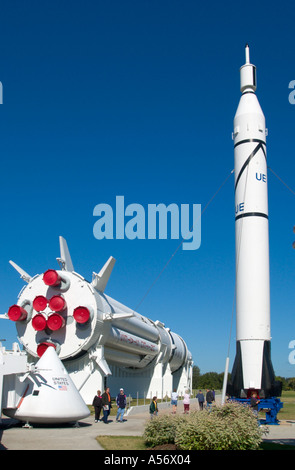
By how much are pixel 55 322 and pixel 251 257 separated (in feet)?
37.3

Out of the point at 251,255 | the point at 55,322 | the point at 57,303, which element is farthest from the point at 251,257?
the point at 55,322

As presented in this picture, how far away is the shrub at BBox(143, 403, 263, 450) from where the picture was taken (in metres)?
11.4

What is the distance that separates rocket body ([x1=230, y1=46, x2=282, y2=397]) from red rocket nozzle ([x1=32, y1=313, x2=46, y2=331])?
10772mm

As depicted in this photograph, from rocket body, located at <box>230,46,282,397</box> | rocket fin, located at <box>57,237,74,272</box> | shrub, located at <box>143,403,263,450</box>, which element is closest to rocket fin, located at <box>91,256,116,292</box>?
rocket fin, located at <box>57,237,74,272</box>

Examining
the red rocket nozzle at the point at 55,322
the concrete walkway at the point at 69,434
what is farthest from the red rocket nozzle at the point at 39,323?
the concrete walkway at the point at 69,434

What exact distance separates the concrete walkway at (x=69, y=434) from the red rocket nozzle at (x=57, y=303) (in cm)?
716

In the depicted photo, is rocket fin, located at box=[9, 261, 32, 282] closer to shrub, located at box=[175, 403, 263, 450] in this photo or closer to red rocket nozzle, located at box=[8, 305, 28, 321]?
red rocket nozzle, located at box=[8, 305, 28, 321]

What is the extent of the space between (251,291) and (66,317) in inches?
419

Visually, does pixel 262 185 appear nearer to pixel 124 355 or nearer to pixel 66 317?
pixel 66 317

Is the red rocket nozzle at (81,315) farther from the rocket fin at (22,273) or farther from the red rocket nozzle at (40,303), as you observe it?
the rocket fin at (22,273)

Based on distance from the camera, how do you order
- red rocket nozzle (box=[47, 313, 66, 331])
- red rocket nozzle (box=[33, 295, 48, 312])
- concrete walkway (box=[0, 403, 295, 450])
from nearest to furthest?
concrete walkway (box=[0, 403, 295, 450]) < red rocket nozzle (box=[47, 313, 66, 331]) < red rocket nozzle (box=[33, 295, 48, 312])

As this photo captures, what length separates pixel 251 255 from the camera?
2430cm

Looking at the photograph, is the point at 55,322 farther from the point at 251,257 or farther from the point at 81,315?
the point at 251,257
